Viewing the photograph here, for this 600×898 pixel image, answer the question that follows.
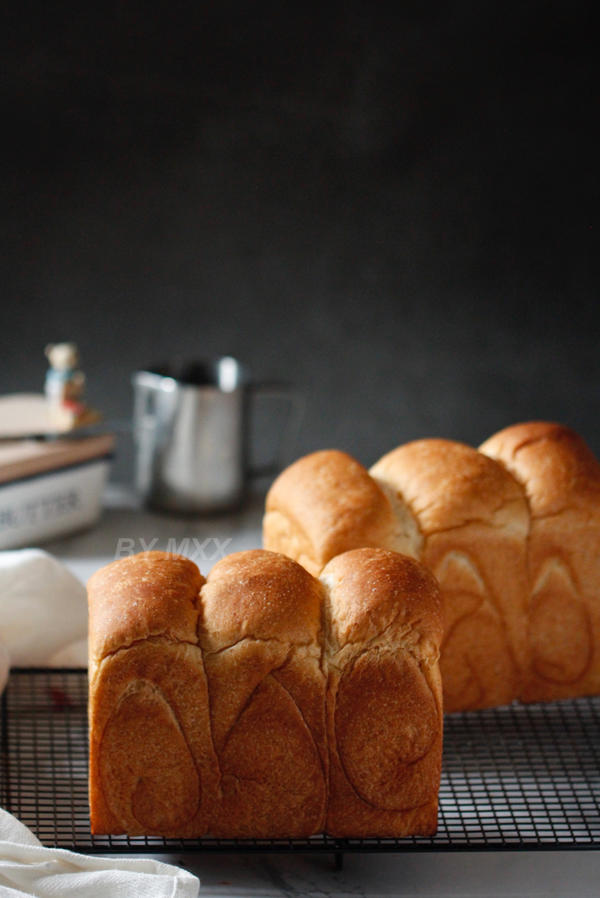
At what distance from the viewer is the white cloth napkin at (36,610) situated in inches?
45.1

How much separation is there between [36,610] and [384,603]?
469 millimetres

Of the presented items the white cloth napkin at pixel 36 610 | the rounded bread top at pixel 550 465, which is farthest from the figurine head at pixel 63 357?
the rounded bread top at pixel 550 465

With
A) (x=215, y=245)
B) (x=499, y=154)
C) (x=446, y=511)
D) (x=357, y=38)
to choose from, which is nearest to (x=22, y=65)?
(x=215, y=245)

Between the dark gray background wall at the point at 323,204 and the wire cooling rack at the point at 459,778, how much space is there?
0.91m

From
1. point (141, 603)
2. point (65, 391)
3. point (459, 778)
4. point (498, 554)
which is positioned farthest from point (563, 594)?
point (65, 391)

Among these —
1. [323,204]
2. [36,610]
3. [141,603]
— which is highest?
[323,204]

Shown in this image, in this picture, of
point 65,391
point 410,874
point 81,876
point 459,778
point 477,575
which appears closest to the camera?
point 81,876

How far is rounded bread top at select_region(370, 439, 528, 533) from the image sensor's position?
3.67 feet

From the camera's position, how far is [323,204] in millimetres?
1896

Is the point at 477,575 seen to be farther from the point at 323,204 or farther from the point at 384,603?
the point at 323,204

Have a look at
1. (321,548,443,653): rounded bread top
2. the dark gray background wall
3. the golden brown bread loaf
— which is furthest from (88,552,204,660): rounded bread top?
the dark gray background wall

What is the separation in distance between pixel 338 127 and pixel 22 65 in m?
0.58

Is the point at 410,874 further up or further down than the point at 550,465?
further down

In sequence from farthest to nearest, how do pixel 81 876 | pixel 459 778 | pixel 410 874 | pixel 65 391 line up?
pixel 65 391
pixel 459 778
pixel 410 874
pixel 81 876
